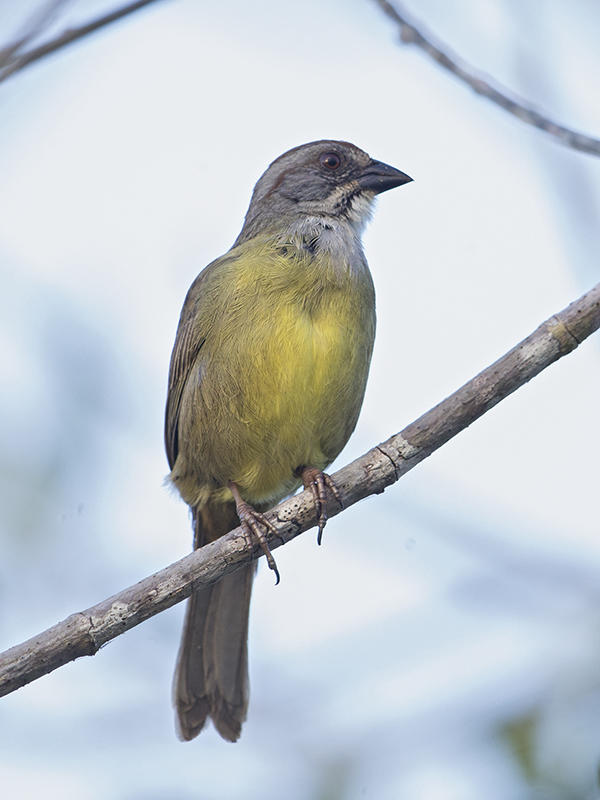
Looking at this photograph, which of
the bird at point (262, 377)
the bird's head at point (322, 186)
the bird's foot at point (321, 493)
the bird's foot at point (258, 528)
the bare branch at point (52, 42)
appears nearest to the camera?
the bare branch at point (52, 42)

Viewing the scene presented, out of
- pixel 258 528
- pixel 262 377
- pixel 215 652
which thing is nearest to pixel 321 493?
pixel 258 528

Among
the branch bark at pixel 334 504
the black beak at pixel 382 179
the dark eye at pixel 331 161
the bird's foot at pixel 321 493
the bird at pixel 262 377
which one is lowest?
the branch bark at pixel 334 504

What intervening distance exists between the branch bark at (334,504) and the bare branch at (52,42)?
1616mm

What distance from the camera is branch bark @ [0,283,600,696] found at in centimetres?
321

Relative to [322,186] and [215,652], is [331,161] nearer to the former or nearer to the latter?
[322,186]

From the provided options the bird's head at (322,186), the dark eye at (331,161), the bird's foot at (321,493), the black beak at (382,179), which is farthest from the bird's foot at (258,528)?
the dark eye at (331,161)

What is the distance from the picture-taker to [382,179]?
17.2 ft

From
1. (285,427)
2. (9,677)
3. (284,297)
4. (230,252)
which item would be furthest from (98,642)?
(230,252)

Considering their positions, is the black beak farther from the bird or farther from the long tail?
the long tail

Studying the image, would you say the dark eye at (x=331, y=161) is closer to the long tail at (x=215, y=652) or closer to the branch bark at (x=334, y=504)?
the long tail at (x=215, y=652)

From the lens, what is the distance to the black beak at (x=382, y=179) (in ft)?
17.2

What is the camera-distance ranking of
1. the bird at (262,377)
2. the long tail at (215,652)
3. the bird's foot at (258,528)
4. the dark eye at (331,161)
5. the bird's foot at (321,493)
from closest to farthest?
1. the bird's foot at (321,493)
2. the bird's foot at (258,528)
3. the bird at (262,377)
4. the long tail at (215,652)
5. the dark eye at (331,161)

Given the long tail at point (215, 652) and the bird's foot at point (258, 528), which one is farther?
the long tail at point (215, 652)

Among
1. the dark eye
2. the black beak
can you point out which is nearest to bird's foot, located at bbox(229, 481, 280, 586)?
the black beak
